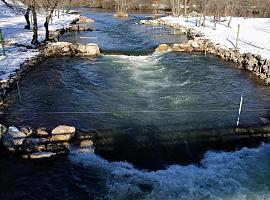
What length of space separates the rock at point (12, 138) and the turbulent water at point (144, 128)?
56cm

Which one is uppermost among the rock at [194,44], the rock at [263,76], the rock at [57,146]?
the rock at [194,44]

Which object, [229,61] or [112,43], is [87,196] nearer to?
[229,61]

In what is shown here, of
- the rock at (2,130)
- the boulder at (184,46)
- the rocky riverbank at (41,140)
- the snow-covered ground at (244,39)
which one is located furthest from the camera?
the boulder at (184,46)

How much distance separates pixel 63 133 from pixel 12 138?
1.58 m

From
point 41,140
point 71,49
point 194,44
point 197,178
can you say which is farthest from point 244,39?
point 41,140

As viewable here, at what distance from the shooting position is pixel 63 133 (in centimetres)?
1098

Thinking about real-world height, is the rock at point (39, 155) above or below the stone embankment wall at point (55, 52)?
below

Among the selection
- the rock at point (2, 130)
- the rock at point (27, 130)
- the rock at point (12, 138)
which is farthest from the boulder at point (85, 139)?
the rock at point (2, 130)

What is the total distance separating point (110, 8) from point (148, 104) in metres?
57.5

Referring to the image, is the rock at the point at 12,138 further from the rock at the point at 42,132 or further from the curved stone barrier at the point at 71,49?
the curved stone barrier at the point at 71,49

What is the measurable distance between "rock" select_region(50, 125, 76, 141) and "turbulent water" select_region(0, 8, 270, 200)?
28.4 inches

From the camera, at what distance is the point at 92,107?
45.4 feet

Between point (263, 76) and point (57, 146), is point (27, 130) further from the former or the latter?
point (263, 76)

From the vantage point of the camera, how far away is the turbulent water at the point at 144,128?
8.84m
